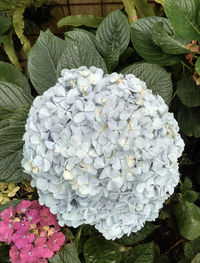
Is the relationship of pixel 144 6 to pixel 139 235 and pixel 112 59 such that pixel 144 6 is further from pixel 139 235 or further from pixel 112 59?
pixel 139 235

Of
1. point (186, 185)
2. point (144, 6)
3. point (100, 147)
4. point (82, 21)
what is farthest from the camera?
point (82, 21)

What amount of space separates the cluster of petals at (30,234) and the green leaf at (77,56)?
0.40 meters

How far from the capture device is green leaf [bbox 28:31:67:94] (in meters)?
0.92

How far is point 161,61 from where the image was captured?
1030 mm

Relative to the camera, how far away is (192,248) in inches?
42.0

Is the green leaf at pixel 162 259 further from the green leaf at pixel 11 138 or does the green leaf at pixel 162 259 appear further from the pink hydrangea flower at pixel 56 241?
the green leaf at pixel 11 138

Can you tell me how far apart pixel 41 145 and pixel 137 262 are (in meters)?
0.59

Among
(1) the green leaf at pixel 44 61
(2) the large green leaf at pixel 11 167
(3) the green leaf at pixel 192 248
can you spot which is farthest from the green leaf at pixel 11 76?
(3) the green leaf at pixel 192 248

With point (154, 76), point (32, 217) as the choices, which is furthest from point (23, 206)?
point (154, 76)

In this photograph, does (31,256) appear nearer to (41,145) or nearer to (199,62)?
(41,145)

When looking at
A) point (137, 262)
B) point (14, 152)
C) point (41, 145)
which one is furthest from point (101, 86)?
point (137, 262)

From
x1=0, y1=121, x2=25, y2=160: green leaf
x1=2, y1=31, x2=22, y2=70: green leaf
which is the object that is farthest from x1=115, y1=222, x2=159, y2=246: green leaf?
x1=2, y1=31, x2=22, y2=70: green leaf

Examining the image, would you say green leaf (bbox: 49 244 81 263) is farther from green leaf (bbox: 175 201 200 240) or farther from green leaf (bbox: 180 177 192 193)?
green leaf (bbox: 180 177 192 193)

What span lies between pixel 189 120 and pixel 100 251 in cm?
56
